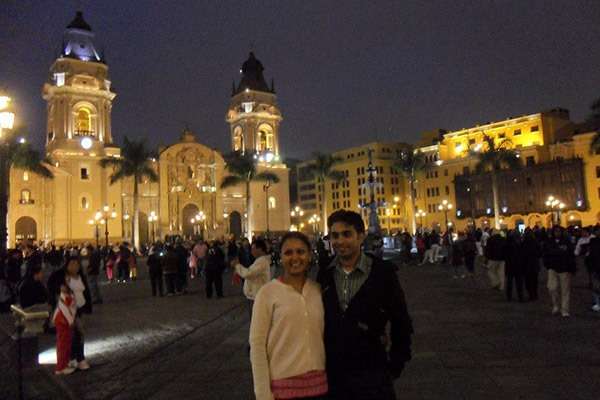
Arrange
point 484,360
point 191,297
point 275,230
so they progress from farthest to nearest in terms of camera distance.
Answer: point 275,230 < point 191,297 < point 484,360

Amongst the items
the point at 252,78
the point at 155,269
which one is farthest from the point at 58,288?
the point at 252,78

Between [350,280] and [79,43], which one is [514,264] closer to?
[350,280]

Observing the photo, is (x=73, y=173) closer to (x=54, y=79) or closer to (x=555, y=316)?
(x=54, y=79)

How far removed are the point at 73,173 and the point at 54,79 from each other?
10453 mm

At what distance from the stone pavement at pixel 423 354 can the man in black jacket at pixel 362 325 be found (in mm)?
3109

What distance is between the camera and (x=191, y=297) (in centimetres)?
1733

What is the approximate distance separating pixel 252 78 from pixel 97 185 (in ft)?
93.6

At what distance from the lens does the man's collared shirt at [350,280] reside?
10.2 feet

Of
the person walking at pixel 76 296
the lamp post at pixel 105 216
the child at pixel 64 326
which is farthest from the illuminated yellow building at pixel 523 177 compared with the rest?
the child at pixel 64 326

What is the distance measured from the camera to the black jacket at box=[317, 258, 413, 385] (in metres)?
3.00

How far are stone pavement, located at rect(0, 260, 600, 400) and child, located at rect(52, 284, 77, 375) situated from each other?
21 centimetres

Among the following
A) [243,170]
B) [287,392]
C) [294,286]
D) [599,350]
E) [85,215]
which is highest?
[243,170]

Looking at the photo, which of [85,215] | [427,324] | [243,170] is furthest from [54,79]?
[427,324]

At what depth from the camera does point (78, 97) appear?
5694 cm
